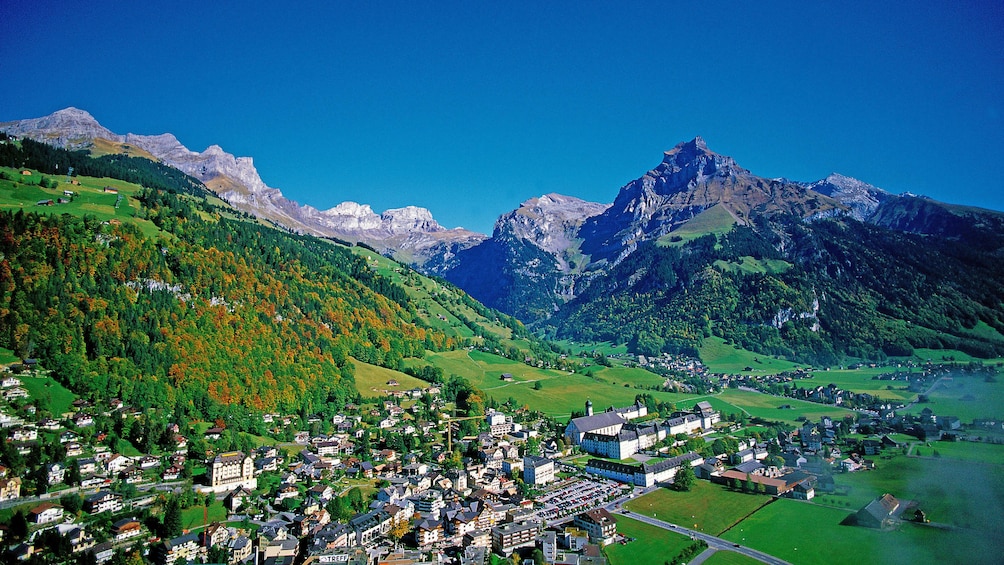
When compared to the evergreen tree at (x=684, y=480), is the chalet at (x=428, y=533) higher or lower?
lower

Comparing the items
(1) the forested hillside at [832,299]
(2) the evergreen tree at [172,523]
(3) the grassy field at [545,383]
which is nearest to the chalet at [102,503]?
(2) the evergreen tree at [172,523]

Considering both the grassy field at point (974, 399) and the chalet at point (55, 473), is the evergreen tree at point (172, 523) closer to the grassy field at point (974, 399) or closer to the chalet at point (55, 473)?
the chalet at point (55, 473)

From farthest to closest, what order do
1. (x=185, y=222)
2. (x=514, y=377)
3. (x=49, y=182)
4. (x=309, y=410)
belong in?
1. (x=514, y=377)
2. (x=185, y=222)
3. (x=49, y=182)
4. (x=309, y=410)

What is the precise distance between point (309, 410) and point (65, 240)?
35.4 meters

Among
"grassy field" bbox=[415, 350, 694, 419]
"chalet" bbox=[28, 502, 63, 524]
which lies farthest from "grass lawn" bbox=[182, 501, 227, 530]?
"grassy field" bbox=[415, 350, 694, 419]

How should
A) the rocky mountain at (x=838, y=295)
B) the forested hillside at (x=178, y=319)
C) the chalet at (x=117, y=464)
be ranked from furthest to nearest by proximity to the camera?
1. the rocky mountain at (x=838, y=295)
2. the forested hillside at (x=178, y=319)
3. the chalet at (x=117, y=464)

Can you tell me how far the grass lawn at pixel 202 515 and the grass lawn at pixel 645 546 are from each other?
85.2 feet

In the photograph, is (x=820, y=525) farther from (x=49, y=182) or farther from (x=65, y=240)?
(x=49, y=182)

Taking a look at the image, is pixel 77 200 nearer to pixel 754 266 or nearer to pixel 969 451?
pixel 969 451

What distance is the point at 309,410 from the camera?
69875mm

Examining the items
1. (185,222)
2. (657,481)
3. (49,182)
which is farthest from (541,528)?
(49,182)

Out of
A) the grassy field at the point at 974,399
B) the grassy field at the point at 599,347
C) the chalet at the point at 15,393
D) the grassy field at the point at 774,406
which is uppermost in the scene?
the grassy field at the point at 974,399

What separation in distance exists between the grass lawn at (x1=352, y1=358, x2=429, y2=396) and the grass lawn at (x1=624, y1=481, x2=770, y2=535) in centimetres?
4244

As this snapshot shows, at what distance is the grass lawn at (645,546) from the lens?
37438 millimetres
